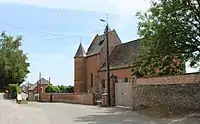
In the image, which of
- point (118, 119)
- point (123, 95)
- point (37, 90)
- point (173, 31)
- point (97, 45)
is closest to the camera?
point (118, 119)

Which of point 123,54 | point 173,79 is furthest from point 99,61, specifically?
point 173,79

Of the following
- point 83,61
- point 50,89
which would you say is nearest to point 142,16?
point 83,61

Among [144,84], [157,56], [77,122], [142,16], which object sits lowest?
[77,122]

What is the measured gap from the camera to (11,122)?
20.4m

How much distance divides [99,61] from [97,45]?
6.35m

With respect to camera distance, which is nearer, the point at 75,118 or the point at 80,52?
the point at 75,118

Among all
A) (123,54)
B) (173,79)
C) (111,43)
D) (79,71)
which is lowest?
(173,79)

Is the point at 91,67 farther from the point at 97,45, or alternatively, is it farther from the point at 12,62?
the point at 12,62

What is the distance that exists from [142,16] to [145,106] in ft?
24.7

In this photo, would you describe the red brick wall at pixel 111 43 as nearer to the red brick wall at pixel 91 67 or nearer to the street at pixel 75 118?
the red brick wall at pixel 91 67

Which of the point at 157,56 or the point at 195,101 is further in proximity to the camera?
the point at 157,56

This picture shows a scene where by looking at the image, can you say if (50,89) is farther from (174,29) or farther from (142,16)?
(174,29)

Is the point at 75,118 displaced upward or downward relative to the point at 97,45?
downward

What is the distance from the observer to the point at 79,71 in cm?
6781
